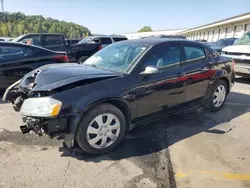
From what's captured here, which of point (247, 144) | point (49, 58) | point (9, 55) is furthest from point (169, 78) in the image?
point (9, 55)

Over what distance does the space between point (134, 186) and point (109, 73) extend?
5.22 feet

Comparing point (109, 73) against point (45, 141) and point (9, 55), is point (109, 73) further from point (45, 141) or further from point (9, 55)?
point (9, 55)

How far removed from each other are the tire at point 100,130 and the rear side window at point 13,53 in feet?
12.6

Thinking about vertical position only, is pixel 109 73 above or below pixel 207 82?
above

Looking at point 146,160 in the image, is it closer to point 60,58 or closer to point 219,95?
point 219,95

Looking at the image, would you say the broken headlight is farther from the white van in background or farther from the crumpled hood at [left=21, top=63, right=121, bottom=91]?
the white van in background

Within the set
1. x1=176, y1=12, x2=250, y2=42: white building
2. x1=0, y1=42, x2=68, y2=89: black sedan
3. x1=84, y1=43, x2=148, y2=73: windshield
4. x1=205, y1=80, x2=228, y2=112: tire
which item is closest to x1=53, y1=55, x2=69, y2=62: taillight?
x1=0, y1=42, x2=68, y2=89: black sedan

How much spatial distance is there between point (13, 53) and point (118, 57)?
11.3 feet

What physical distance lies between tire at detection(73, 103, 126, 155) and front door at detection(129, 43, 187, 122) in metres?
0.39

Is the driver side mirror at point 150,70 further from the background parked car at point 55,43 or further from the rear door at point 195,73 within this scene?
the background parked car at point 55,43

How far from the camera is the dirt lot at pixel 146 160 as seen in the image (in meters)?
2.68

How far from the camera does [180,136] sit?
3889 mm

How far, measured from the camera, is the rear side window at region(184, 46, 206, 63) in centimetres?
427

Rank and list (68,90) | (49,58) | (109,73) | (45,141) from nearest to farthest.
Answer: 1. (68,90)
2. (109,73)
3. (45,141)
4. (49,58)
